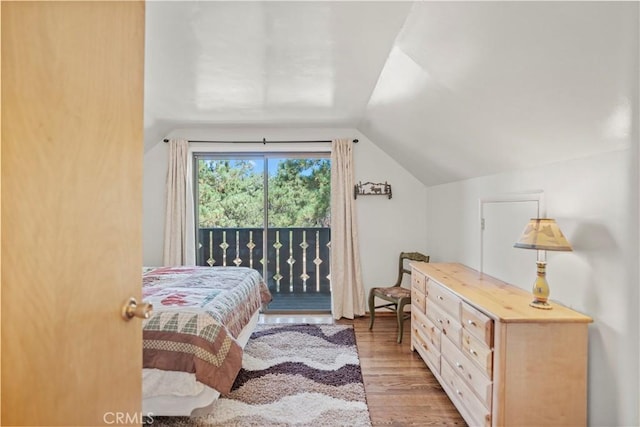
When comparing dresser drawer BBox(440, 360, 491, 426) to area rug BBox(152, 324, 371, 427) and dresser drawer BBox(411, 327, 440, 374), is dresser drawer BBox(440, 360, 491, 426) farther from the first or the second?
area rug BBox(152, 324, 371, 427)

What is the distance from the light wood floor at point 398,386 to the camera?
217cm

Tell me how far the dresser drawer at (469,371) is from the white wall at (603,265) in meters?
0.48

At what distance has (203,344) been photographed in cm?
204

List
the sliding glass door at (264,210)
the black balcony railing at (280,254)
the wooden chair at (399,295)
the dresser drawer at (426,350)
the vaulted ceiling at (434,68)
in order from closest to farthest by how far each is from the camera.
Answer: the vaulted ceiling at (434,68) < the dresser drawer at (426,350) < the wooden chair at (399,295) < the sliding glass door at (264,210) < the black balcony railing at (280,254)

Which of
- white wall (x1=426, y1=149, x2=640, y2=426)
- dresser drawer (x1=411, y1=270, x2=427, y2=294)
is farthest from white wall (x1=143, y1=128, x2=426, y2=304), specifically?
white wall (x1=426, y1=149, x2=640, y2=426)

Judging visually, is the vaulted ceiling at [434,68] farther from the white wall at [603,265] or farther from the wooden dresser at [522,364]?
the wooden dresser at [522,364]

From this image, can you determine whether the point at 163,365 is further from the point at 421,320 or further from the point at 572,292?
the point at 572,292

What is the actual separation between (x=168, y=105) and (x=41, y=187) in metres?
3.01

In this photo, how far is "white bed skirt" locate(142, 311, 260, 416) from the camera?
2.03m

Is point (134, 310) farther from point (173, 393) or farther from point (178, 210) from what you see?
point (178, 210)

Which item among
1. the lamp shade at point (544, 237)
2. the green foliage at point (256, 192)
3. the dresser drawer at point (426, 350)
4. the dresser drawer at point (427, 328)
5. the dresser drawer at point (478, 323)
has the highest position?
the green foliage at point (256, 192)

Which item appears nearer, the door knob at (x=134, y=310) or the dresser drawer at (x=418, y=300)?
the door knob at (x=134, y=310)

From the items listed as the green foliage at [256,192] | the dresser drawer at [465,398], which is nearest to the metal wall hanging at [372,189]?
the green foliage at [256,192]

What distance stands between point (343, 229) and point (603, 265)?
277 centimetres
